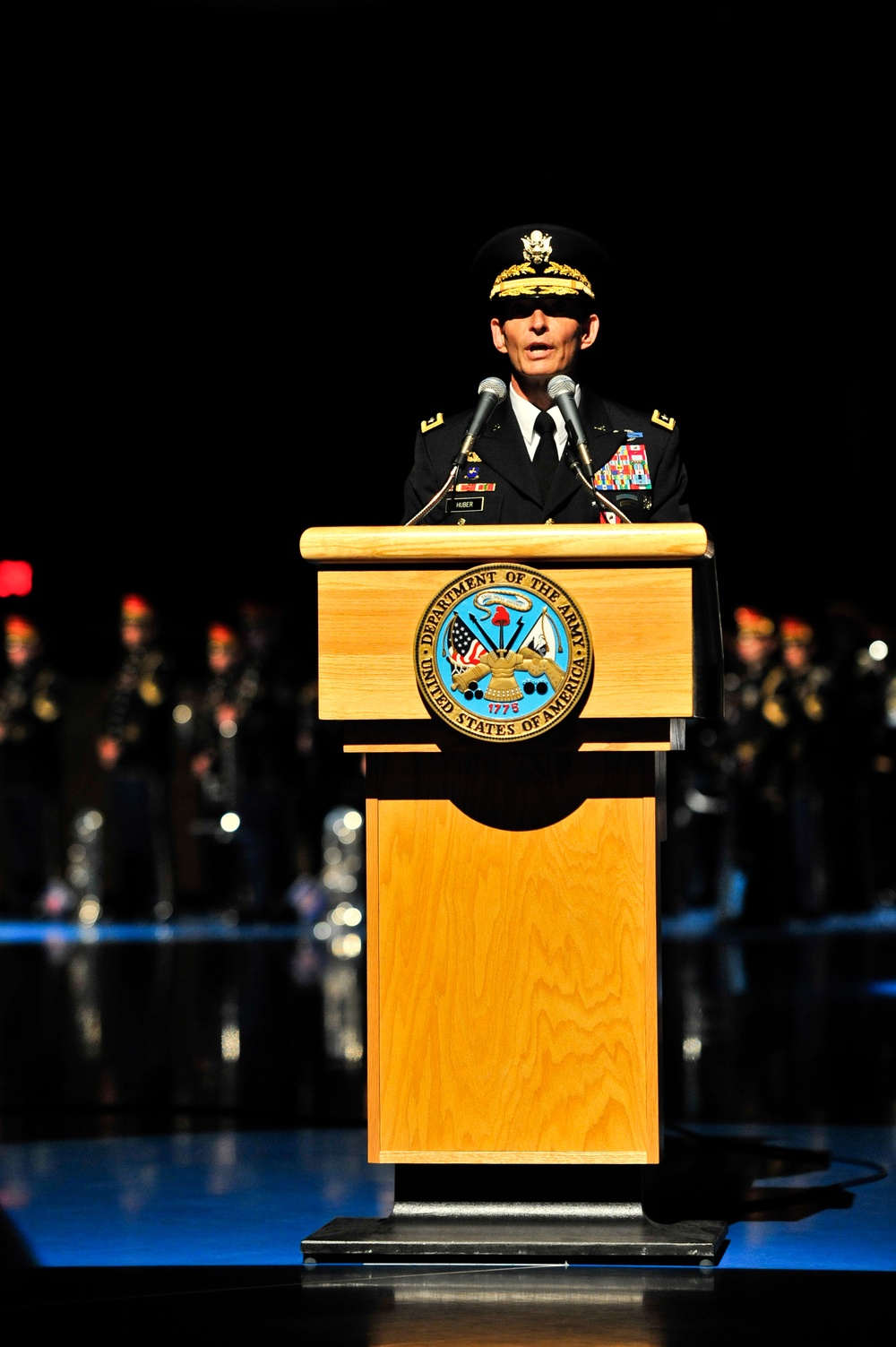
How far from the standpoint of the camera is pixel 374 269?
41.5ft

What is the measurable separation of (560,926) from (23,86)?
8016mm

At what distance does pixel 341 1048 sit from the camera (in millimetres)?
6492

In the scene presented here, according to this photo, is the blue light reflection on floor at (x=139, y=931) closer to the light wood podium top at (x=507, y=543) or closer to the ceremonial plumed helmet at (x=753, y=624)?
the ceremonial plumed helmet at (x=753, y=624)

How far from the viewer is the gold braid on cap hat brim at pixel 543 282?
3619 mm

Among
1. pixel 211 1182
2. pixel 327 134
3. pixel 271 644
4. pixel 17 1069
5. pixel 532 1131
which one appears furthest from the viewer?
pixel 271 644

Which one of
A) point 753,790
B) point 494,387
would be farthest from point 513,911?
point 753,790

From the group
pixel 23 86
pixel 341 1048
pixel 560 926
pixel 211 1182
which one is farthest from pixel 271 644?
pixel 560 926

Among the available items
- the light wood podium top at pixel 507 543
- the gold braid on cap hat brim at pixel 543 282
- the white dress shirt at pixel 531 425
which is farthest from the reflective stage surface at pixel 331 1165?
the gold braid on cap hat brim at pixel 543 282

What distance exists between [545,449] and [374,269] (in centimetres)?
918

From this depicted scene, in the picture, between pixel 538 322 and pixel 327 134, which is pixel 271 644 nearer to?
pixel 327 134

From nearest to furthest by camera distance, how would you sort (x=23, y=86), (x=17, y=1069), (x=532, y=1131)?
1. (x=532, y=1131)
2. (x=17, y=1069)
3. (x=23, y=86)

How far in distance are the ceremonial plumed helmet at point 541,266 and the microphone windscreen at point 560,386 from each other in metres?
0.19

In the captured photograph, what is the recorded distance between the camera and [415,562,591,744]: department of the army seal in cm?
332

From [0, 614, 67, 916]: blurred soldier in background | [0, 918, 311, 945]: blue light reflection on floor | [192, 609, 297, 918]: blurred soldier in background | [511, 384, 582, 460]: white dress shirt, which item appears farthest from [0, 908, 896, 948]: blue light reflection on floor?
[511, 384, 582, 460]: white dress shirt
